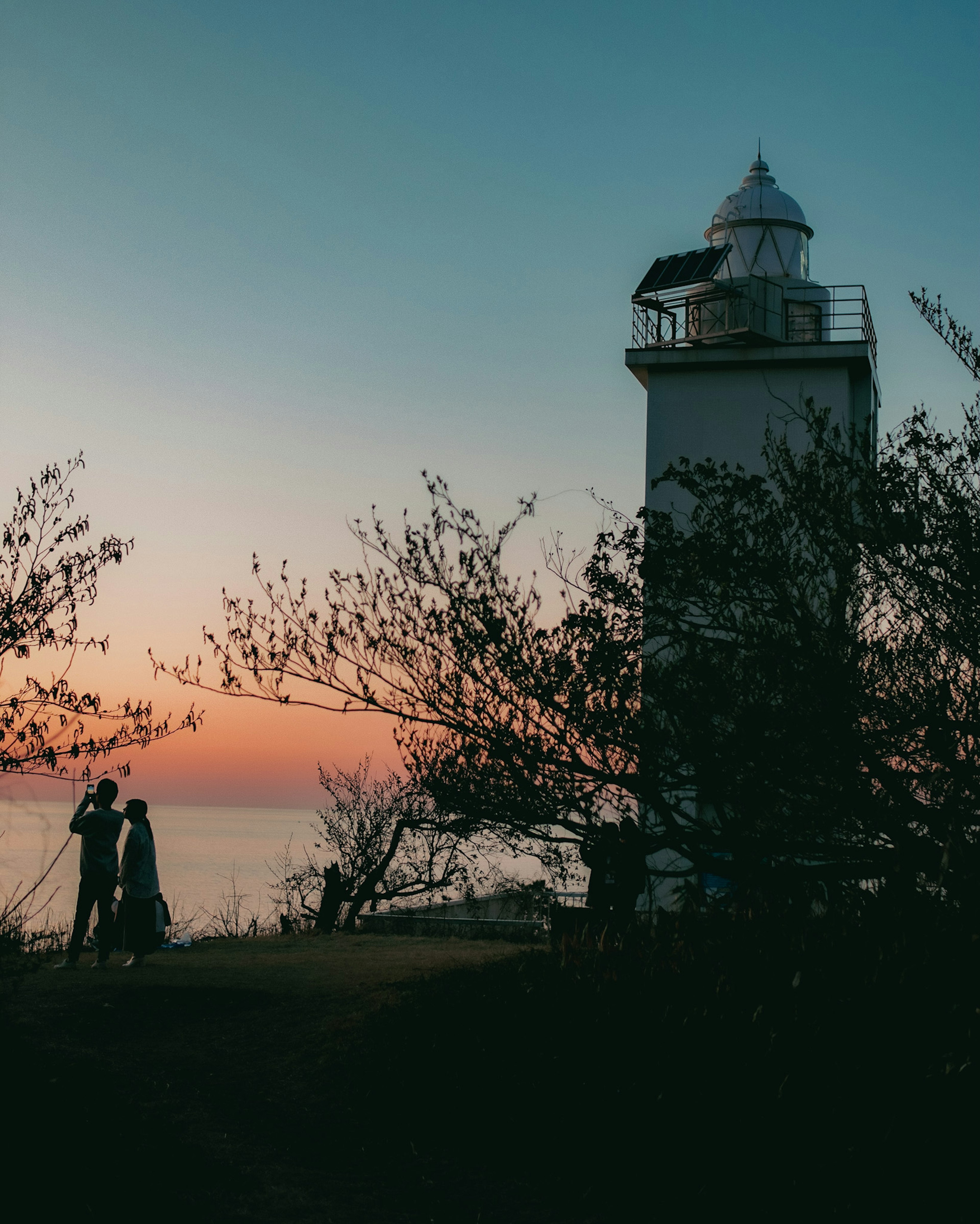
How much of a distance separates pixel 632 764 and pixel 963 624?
2.48 m

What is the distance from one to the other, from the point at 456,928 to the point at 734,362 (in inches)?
463

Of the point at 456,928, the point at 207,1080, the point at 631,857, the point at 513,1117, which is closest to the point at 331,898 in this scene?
the point at 456,928

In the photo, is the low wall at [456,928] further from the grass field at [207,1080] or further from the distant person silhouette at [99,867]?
the distant person silhouette at [99,867]

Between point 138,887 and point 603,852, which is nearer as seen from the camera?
point 603,852

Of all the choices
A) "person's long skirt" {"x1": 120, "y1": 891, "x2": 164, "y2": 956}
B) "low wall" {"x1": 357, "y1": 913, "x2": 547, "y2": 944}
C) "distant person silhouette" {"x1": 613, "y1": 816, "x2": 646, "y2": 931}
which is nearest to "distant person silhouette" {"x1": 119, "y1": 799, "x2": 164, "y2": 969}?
"person's long skirt" {"x1": 120, "y1": 891, "x2": 164, "y2": 956}

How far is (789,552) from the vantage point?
8375mm

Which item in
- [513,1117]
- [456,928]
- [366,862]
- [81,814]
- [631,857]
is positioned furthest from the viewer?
[366,862]

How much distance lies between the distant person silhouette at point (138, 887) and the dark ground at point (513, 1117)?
3242 millimetres

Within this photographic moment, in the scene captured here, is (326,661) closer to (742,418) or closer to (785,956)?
(785,956)

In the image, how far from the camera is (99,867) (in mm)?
11445

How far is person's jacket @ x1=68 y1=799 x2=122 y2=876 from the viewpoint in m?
11.2

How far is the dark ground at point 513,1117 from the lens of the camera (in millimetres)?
5227

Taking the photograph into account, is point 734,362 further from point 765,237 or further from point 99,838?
point 99,838

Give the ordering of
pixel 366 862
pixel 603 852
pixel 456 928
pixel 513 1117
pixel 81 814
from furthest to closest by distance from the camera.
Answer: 1. pixel 366 862
2. pixel 456 928
3. pixel 81 814
4. pixel 603 852
5. pixel 513 1117
